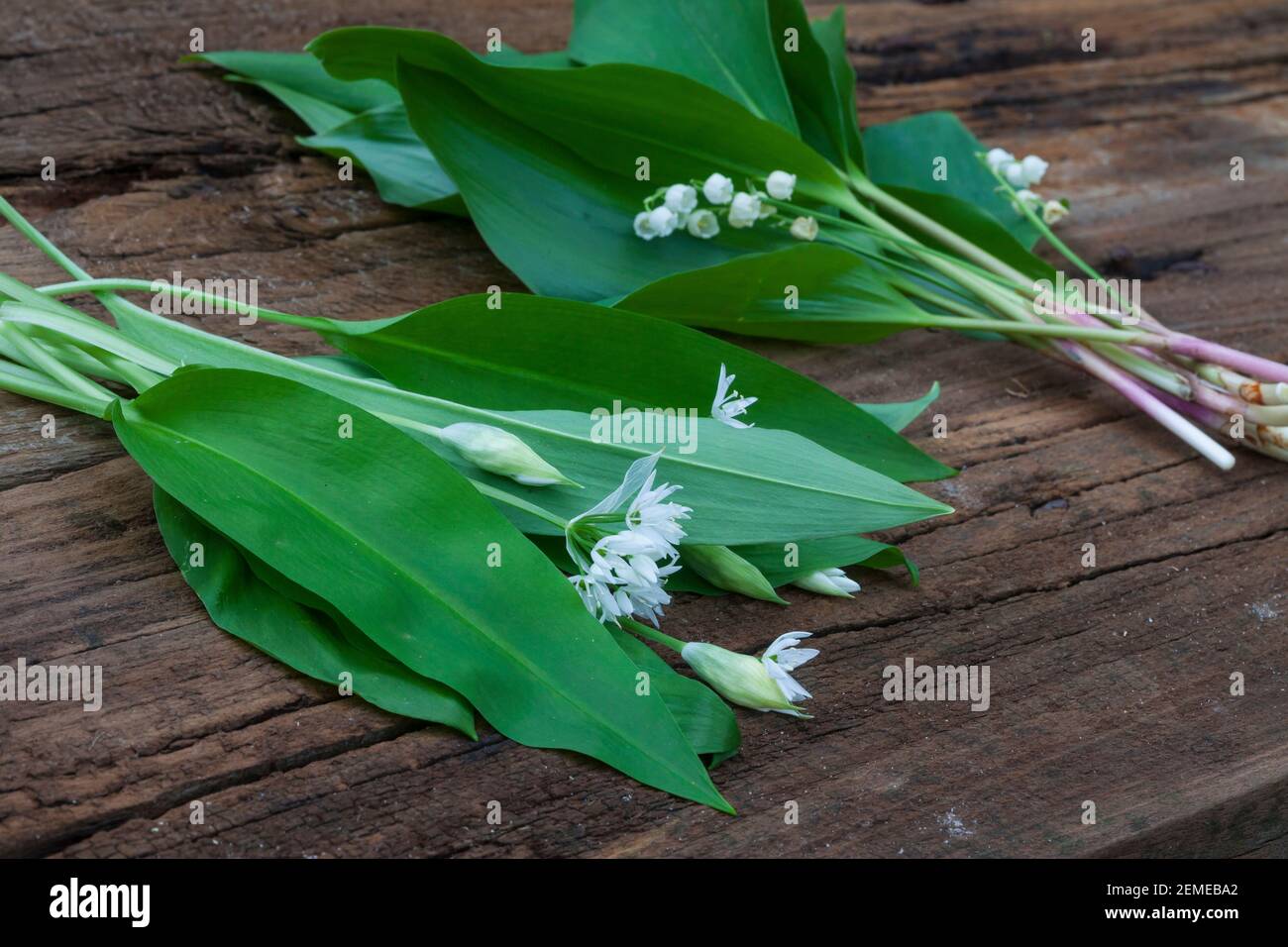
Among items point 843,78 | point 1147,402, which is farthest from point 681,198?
point 1147,402

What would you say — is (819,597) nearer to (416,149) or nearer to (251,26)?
(416,149)

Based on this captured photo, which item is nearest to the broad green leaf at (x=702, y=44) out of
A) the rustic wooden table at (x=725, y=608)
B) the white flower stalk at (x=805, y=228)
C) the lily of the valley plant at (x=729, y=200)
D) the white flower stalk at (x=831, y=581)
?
the lily of the valley plant at (x=729, y=200)

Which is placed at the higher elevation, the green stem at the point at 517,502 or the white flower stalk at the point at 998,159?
the white flower stalk at the point at 998,159

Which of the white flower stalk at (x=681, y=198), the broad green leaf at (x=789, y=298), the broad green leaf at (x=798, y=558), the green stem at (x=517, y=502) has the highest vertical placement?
the white flower stalk at (x=681, y=198)

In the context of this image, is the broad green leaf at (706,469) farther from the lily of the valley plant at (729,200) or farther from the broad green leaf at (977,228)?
the broad green leaf at (977,228)

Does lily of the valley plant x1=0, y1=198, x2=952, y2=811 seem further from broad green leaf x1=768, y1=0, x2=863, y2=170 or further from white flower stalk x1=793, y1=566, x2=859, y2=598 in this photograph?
broad green leaf x1=768, y1=0, x2=863, y2=170

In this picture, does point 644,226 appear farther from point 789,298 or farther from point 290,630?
point 290,630
